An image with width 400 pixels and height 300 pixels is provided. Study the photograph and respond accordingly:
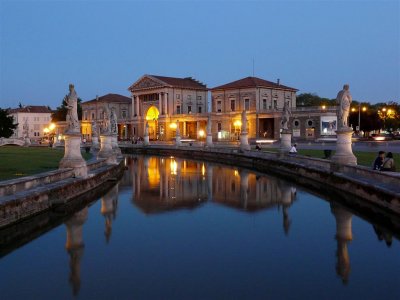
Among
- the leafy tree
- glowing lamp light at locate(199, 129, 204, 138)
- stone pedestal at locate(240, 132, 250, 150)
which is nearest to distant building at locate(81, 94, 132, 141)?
glowing lamp light at locate(199, 129, 204, 138)

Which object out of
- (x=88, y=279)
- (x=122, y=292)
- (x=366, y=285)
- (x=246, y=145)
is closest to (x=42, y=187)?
(x=88, y=279)

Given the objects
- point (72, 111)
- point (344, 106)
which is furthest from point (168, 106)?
point (344, 106)

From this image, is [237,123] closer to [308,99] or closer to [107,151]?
[107,151]

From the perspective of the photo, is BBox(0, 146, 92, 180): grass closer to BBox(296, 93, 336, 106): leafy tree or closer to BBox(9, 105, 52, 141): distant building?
BBox(296, 93, 336, 106): leafy tree

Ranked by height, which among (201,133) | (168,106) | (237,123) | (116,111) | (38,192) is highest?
(168,106)

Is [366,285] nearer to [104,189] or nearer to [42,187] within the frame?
[42,187]

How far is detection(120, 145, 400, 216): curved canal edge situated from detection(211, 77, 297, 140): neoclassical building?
102ft

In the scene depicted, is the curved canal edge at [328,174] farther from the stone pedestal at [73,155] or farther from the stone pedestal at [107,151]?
the stone pedestal at [73,155]

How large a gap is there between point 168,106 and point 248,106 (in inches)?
716

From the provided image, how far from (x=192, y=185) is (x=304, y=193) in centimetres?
621

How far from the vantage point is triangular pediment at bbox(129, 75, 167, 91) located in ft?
306

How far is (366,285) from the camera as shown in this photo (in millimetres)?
8773

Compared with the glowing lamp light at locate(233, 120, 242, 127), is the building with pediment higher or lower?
higher

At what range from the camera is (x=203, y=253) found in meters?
11.0
